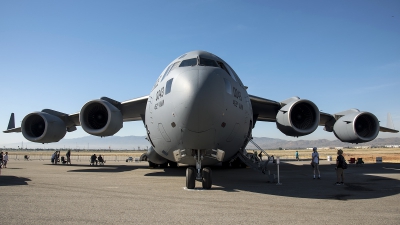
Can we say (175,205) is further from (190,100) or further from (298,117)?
(298,117)

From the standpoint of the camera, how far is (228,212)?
566 centimetres

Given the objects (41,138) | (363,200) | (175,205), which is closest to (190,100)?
(175,205)

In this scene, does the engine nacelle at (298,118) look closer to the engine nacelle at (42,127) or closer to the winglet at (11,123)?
the engine nacelle at (42,127)

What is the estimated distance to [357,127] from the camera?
1634cm

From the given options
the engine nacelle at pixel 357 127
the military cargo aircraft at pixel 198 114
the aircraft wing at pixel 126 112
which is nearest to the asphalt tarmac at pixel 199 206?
the military cargo aircraft at pixel 198 114

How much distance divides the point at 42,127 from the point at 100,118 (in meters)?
4.57

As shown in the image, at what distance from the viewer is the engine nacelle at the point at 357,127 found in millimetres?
15334

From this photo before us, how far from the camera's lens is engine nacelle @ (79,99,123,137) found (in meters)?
14.3

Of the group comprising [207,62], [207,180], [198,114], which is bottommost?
[207,180]

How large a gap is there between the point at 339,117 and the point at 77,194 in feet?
48.1

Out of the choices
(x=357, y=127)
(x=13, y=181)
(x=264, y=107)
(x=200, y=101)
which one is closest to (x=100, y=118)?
(x=13, y=181)

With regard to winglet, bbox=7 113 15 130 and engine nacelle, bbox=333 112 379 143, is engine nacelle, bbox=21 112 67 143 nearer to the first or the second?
winglet, bbox=7 113 15 130

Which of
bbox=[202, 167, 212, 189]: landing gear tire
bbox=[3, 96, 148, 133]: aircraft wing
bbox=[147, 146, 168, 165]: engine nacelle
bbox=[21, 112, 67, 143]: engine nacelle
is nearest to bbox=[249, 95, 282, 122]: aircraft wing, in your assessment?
bbox=[147, 146, 168, 165]: engine nacelle

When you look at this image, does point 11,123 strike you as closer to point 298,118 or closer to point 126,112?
point 126,112
